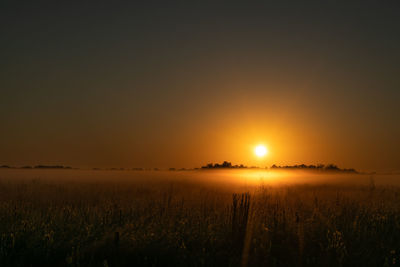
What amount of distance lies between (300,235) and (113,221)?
258 inches

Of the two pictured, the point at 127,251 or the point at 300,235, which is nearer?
the point at 127,251

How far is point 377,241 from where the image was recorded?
10031 millimetres

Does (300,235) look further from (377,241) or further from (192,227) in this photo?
(192,227)

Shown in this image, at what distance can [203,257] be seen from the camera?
28.2ft

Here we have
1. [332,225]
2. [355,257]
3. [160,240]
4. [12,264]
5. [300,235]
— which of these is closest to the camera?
[12,264]

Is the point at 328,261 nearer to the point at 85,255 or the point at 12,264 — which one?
the point at 85,255

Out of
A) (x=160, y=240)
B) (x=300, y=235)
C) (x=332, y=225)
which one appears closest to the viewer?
(x=160, y=240)

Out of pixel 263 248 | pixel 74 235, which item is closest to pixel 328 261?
pixel 263 248

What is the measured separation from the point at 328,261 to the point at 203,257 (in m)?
3.17

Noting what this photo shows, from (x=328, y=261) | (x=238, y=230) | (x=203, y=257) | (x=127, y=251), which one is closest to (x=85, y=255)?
(x=127, y=251)

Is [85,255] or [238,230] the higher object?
[238,230]

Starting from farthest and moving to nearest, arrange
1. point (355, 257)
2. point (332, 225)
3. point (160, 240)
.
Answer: point (332, 225) → point (160, 240) → point (355, 257)

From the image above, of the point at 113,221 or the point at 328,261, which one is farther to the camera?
the point at 113,221

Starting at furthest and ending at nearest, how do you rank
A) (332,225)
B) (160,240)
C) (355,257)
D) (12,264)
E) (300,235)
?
1. (332,225)
2. (300,235)
3. (160,240)
4. (355,257)
5. (12,264)
